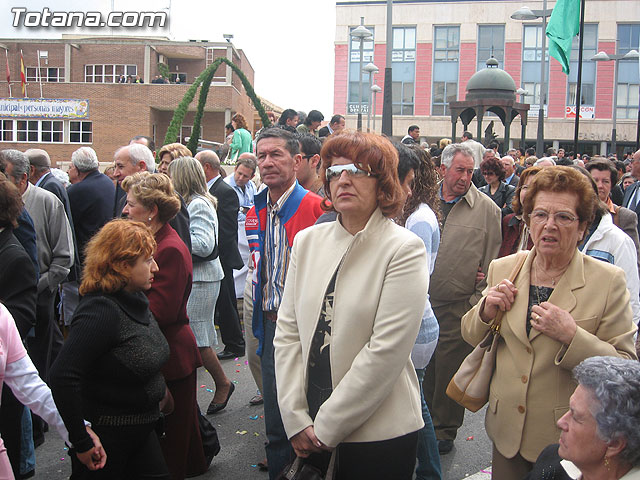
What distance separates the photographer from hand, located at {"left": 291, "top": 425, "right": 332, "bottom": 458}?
108 inches

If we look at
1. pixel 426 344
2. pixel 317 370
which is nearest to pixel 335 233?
pixel 317 370

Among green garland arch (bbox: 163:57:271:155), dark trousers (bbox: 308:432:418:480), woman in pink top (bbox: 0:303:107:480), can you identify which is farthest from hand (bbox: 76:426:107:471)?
green garland arch (bbox: 163:57:271:155)

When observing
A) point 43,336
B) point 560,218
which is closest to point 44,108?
point 43,336

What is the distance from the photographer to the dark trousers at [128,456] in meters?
3.14

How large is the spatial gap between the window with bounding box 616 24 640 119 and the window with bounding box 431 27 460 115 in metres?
13.0

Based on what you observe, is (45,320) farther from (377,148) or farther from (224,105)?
(224,105)

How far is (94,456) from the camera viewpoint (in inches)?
119

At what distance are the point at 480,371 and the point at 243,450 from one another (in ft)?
8.16

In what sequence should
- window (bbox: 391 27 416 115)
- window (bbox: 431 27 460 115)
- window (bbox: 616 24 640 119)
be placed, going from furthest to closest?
1. window (bbox: 391 27 416 115)
2. window (bbox: 431 27 460 115)
3. window (bbox: 616 24 640 119)

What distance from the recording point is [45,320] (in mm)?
5160

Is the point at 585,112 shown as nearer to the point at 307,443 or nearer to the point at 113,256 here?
the point at 113,256

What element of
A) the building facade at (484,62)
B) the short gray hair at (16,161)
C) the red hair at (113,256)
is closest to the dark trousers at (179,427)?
the red hair at (113,256)

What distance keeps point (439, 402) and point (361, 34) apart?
18.0m

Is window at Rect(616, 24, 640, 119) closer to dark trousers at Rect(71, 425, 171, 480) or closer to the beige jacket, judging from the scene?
the beige jacket
